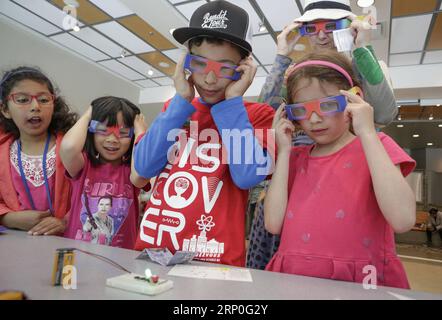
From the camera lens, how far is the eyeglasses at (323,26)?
1.04 metres

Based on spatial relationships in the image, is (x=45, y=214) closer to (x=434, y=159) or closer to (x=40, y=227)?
(x=40, y=227)

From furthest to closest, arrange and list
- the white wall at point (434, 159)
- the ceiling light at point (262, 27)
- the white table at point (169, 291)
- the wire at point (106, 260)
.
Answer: the white wall at point (434, 159)
the ceiling light at point (262, 27)
the wire at point (106, 260)
the white table at point (169, 291)

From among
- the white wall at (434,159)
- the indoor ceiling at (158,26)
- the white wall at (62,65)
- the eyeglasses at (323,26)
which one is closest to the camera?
the eyeglasses at (323,26)

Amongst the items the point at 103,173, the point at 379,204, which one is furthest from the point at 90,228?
the point at 379,204

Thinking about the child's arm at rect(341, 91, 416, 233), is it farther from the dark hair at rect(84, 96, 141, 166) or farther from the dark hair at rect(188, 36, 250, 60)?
the dark hair at rect(84, 96, 141, 166)

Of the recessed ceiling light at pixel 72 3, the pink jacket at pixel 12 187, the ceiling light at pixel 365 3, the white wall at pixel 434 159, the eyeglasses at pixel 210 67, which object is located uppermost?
the recessed ceiling light at pixel 72 3

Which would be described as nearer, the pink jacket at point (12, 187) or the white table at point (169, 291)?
the white table at point (169, 291)

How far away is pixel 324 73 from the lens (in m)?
0.86

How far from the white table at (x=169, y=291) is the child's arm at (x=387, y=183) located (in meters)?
0.16

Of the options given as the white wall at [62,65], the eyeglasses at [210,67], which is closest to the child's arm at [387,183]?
the eyeglasses at [210,67]

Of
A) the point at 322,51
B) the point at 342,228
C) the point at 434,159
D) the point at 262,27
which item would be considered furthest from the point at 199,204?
the point at 434,159

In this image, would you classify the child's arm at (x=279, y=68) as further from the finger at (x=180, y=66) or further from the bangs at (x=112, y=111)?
the bangs at (x=112, y=111)

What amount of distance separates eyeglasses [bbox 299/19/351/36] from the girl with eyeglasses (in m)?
1.06

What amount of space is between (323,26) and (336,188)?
1.96 feet
